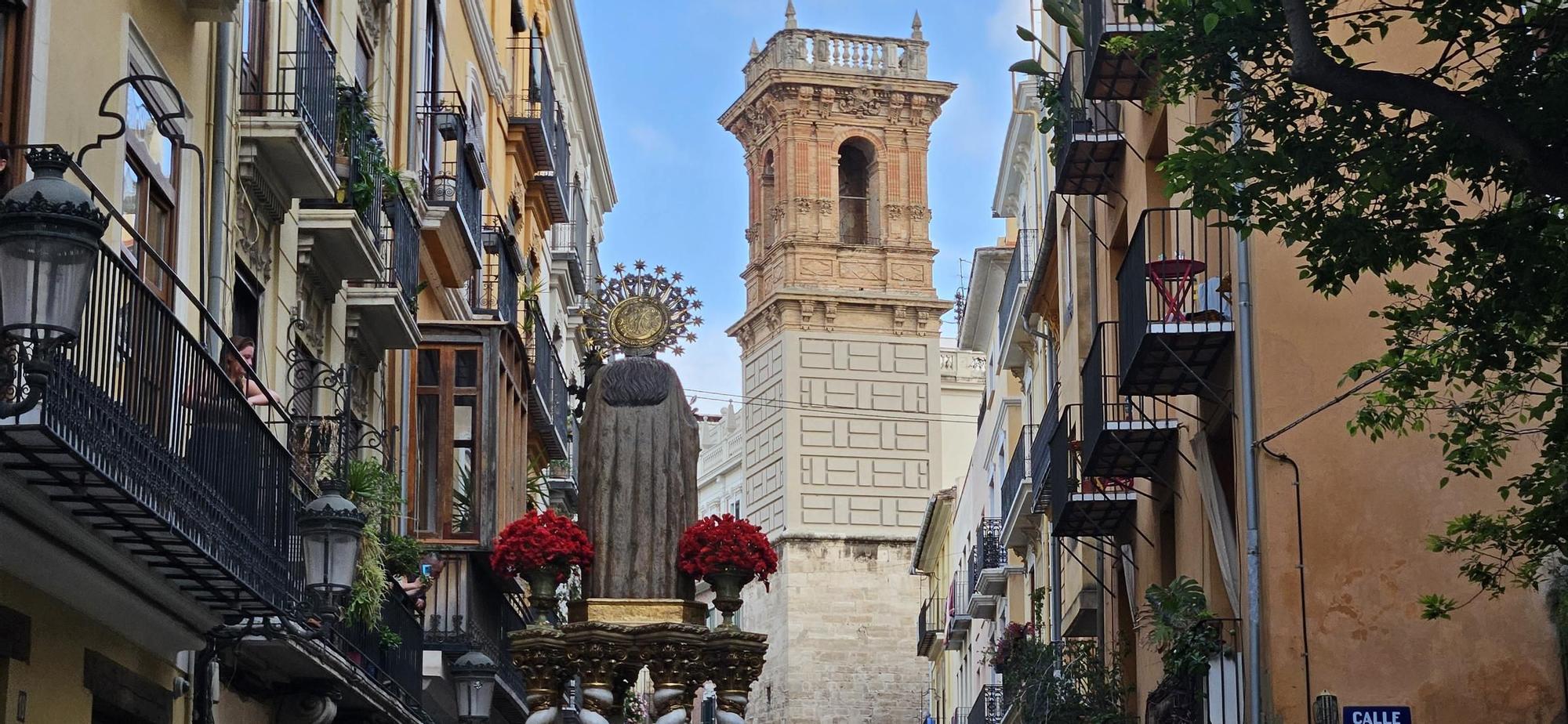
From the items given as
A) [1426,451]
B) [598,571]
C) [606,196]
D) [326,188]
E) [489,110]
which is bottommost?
[598,571]

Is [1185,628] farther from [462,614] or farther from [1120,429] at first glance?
[462,614]

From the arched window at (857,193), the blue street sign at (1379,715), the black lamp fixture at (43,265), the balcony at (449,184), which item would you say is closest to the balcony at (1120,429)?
the blue street sign at (1379,715)

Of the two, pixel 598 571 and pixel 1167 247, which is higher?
pixel 1167 247

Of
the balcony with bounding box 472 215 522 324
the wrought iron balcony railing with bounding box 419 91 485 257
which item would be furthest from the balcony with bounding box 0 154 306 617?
the balcony with bounding box 472 215 522 324

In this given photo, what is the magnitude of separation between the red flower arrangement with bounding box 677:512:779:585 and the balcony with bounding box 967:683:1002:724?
2239 cm

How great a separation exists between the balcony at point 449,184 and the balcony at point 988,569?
15.2 meters

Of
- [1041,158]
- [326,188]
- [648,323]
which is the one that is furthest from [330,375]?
[1041,158]

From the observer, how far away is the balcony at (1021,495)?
104 feet

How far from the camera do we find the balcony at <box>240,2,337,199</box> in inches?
610

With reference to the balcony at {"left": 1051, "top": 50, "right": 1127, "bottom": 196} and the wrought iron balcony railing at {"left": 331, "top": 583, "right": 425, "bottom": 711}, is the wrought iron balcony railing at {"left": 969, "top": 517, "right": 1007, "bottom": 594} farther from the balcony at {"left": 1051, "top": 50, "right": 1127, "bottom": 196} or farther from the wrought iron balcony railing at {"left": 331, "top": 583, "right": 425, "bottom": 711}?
the wrought iron balcony railing at {"left": 331, "top": 583, "right": 425, "bottom": 711}

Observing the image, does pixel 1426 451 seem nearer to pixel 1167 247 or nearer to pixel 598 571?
pixel 1167 247

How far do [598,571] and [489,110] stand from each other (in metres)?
17.0

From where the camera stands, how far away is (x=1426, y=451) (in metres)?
15.1

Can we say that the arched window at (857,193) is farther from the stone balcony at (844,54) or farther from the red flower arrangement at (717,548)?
the red flower arrangement at (717,548)
